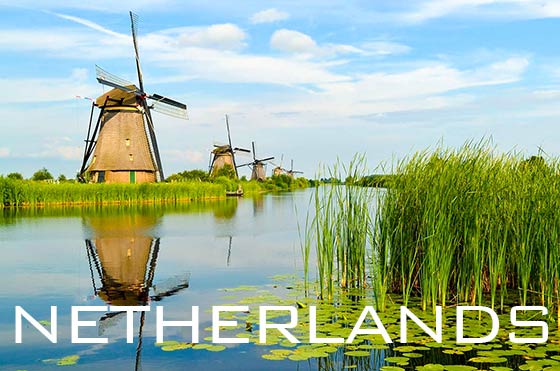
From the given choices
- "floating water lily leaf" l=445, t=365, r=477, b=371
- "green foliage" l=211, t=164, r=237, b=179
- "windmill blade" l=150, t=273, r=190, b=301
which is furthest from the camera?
"green foliage" l=211, t=164, r=237, b=179

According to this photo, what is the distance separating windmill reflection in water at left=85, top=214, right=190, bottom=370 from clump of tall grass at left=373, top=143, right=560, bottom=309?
284 centimetres

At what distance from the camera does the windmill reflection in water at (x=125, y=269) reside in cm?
750

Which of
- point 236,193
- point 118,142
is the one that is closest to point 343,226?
point 118,142

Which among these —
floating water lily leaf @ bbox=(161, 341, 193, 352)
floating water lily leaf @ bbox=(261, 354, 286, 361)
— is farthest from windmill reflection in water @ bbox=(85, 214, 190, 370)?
floating water lily leaf @ bbox=(261, 354, 286, 361)

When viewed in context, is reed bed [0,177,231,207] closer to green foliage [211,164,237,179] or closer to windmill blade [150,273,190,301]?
green foliage [211,164,237,179]

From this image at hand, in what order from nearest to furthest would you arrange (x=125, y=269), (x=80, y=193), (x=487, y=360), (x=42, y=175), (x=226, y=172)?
(x=487, y=360)
(x=125, y=269)
(x=80, y=193)
(x=42, y=175)
(x=226, y=172)

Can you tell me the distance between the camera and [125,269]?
10078 mm

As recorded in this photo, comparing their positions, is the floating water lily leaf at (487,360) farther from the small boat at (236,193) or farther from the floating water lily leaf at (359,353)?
the small boat at (236,193)

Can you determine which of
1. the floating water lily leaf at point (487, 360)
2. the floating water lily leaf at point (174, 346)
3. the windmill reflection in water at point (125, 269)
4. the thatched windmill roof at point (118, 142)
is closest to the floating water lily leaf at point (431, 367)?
the floating water lily leaf at point (487, 360)

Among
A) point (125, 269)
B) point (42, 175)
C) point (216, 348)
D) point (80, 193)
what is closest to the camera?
point (216, 348)

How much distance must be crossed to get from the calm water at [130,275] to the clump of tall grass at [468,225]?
6.53ft

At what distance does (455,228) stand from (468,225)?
211mm

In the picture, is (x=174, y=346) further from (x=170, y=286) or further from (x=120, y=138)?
(x=120, y=138)

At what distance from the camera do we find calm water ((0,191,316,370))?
5066 mm
